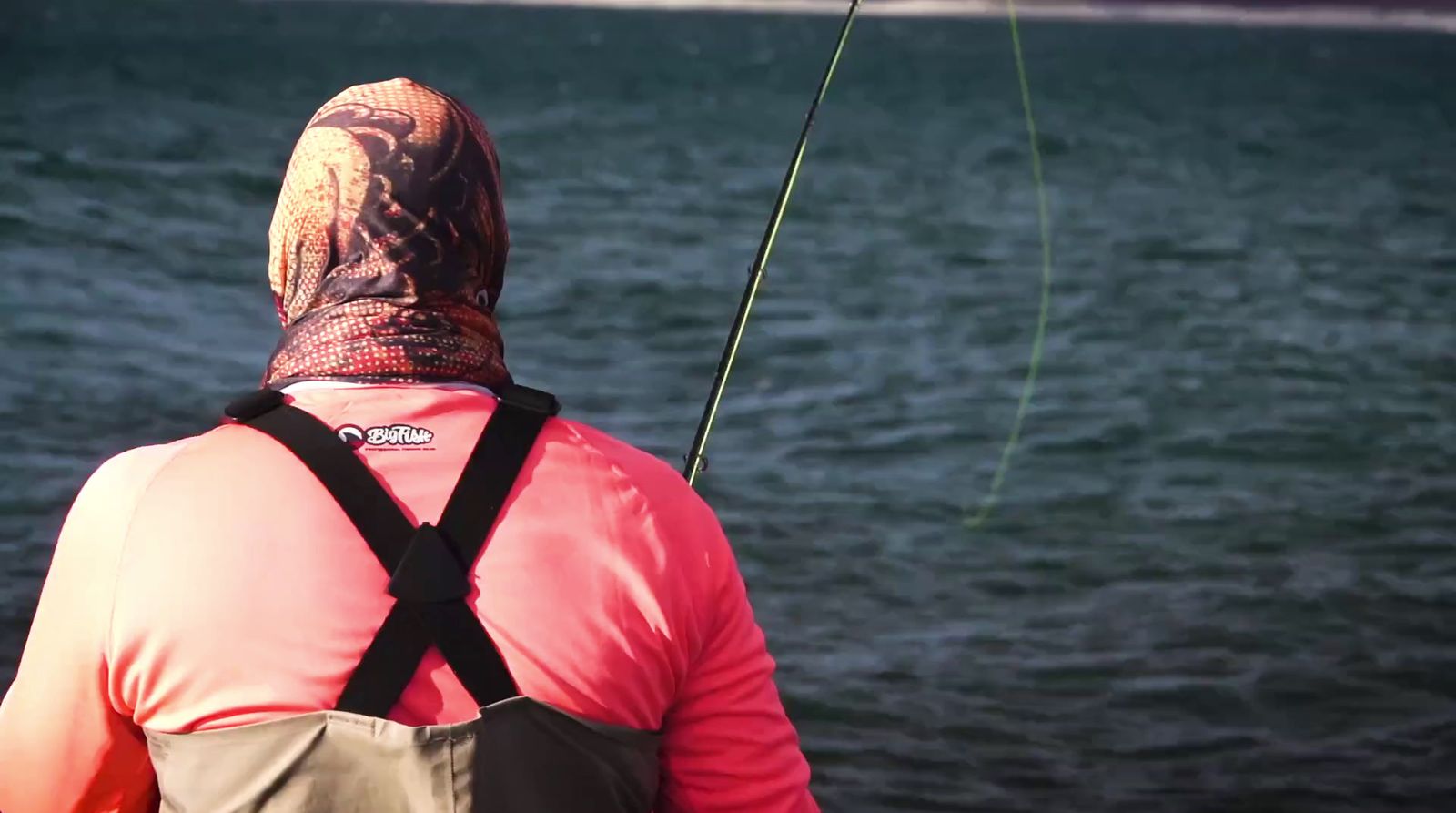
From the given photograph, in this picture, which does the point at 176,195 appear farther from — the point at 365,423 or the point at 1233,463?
the point at 365,423

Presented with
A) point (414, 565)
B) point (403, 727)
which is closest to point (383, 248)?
point (414, 565)

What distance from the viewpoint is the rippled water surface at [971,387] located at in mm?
5867

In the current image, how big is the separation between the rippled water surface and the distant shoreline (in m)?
28.3

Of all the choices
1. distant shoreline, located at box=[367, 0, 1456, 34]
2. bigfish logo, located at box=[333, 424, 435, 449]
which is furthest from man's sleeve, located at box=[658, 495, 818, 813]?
distant shoreline, located at box=[367, 0, 1456, 34]

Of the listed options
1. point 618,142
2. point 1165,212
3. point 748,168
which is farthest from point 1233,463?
point 618,142

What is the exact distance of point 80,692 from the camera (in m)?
1.50

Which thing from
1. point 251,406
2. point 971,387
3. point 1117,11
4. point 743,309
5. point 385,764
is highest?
point 251,406

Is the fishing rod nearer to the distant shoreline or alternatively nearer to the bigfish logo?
the bigfish logo

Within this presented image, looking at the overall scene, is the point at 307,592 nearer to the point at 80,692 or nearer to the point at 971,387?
the point at 80,692

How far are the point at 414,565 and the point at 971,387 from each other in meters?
11.3

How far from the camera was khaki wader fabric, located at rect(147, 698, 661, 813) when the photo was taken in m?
1.44

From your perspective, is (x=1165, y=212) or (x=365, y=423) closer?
(x=365, y=423)

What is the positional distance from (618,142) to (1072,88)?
17990 mm

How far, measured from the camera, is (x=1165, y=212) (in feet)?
78.7
